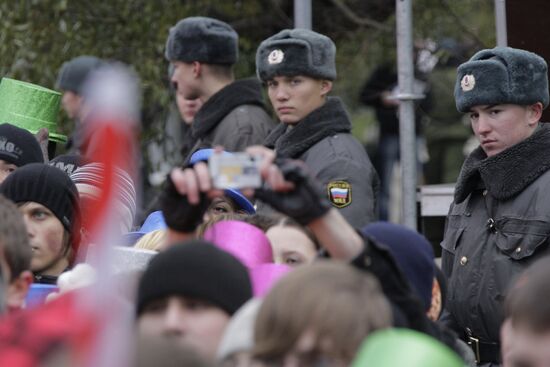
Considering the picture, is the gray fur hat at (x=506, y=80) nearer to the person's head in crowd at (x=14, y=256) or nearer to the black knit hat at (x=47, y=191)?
the black knit hat at (x=47, y=191)

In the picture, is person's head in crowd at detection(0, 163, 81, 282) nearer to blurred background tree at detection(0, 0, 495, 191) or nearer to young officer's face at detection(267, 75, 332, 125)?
young officer's face at detection(267, 75, 332, 125)

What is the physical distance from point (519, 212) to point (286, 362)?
2463 millimetres

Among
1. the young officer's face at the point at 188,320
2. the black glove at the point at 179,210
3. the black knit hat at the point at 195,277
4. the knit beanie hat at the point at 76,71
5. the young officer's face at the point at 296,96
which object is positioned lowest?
the young officer's face at the point at 188,320

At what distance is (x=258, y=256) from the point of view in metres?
4.48

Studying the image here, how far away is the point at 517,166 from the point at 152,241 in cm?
146

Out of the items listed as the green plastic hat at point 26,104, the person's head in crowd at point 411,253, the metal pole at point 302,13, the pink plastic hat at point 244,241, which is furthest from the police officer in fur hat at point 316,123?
the person's head in crowd at point 411,253

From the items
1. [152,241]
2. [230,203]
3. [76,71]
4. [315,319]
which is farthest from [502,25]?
[315,319]

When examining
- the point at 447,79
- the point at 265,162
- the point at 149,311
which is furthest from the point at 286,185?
the point at 447,79

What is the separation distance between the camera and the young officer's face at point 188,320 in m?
3.54

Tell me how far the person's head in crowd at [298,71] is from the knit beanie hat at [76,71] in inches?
91.3

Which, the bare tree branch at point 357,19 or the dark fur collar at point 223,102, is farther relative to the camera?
the bare tree branch at point 357,19

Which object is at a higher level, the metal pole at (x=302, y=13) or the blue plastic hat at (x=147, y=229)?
the metal pole at (x=302, y=13)

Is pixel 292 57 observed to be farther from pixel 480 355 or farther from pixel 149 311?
pixel 149 311

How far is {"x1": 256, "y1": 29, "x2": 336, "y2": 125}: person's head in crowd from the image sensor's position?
6.55 m
